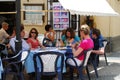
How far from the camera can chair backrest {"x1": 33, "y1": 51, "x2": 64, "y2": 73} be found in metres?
8.95

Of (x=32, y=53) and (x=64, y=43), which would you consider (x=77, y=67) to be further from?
(x=64, y=43)

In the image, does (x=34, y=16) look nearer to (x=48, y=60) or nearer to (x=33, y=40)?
(x=33, y=40)

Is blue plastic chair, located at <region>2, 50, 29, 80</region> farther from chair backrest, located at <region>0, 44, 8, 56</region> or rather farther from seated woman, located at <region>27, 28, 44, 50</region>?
seated woman, located at <region>27, 28, 44, 50</region>

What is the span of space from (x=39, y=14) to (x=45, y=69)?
8197mm

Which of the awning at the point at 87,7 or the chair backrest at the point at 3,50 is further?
the chair backrest at the point at 3,50

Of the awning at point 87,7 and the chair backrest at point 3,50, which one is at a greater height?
the awning at point 87,7

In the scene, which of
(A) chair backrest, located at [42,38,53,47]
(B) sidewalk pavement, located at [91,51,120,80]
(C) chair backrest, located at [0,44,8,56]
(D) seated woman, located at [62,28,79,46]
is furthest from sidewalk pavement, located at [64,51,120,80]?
(C) chair backrest, located at [0,44,8,56]

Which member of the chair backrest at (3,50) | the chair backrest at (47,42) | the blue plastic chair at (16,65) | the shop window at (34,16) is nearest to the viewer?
the blue plastic chair at (16,65)

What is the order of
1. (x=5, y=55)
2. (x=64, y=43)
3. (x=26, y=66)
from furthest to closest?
(x=64, y=43) → (x=5, y=55) → (x=26, y=66)

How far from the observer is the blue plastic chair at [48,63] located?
896 centimetres

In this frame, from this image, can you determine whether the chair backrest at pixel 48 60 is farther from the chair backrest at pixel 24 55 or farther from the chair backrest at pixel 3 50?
the chair backrest at pixel 3 50

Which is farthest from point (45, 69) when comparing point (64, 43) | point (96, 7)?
point (96, 7)

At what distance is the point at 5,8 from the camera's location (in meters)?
17.5

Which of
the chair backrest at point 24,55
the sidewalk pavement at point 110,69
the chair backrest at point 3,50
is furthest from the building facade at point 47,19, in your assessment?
the chair backrest at point 24,55
